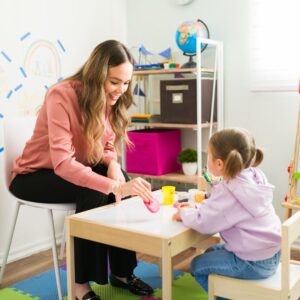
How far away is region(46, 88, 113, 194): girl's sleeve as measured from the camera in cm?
197

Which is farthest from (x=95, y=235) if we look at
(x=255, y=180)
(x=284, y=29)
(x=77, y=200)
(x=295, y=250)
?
(x=284, y=29)

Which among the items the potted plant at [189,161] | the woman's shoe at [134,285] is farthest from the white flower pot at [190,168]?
the woman's shoe at [134,285]

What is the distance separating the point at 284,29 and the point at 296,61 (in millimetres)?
205

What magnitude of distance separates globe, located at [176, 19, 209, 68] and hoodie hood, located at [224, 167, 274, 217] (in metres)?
1.46

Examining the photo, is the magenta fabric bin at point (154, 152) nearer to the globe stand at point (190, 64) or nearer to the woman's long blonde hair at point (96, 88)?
the globe stand at point (190, 64)

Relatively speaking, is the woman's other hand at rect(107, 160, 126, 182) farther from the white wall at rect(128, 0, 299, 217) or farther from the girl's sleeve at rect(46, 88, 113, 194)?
the white wall at rect(128, 0, 299, 217)

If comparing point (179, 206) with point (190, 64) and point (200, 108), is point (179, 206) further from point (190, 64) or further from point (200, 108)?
point (190, 64)

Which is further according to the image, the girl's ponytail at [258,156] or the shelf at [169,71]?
the shelf at [169,71]

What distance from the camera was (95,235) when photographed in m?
1.73

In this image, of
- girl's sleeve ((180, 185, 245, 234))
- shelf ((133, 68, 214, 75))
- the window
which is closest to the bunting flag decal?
shelf ((133, 68, 214, 75))

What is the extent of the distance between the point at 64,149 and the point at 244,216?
2.71 feet

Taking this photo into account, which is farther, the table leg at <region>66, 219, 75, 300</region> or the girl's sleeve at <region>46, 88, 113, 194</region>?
the girl's sleeve at <region>46, 88, 113, 194</region>

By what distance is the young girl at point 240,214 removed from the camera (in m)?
1.63

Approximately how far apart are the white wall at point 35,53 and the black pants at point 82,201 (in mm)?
580
